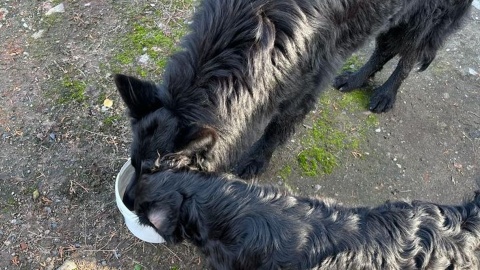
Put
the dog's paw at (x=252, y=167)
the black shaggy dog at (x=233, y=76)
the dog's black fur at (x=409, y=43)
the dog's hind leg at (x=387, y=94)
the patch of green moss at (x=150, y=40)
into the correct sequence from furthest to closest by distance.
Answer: the patch of green moss at (x=150, y=40) → the dog's hind leg at (x=387, y=94) → the dog's paw at (x=252, y=167) → the dog's black fur at (x=409, y=43) → the black shaggy dog at (x=233, y=76)

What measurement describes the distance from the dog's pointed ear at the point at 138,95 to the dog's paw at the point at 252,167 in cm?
134

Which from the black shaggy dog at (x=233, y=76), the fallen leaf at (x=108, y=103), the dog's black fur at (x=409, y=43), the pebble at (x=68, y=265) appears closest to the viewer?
the black shaggy dog at (x=233, y=76)

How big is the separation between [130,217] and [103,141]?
4.01ft

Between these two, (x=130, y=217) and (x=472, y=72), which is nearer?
(x=130, y=217)

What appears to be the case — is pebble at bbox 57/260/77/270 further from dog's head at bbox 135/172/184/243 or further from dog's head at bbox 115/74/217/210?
dog's head at bbox 135/172/184/243

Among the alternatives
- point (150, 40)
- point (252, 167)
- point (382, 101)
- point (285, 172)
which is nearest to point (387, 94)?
point (382, 101)

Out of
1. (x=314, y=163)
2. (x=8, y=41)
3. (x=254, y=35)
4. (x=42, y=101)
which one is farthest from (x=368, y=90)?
(x=8, y=41)

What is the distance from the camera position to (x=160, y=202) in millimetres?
2646

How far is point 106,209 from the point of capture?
3.91m

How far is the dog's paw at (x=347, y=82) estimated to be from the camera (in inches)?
186

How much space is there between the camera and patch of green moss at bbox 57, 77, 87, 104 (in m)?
4.45

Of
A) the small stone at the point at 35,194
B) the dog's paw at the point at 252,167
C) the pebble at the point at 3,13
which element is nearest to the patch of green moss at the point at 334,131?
the dog's paw at the point at 252,167

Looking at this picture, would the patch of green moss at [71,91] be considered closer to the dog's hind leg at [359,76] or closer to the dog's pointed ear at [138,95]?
the dog's pointed ear at [138,95]

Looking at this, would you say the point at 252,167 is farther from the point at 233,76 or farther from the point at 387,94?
the point at 387,94
